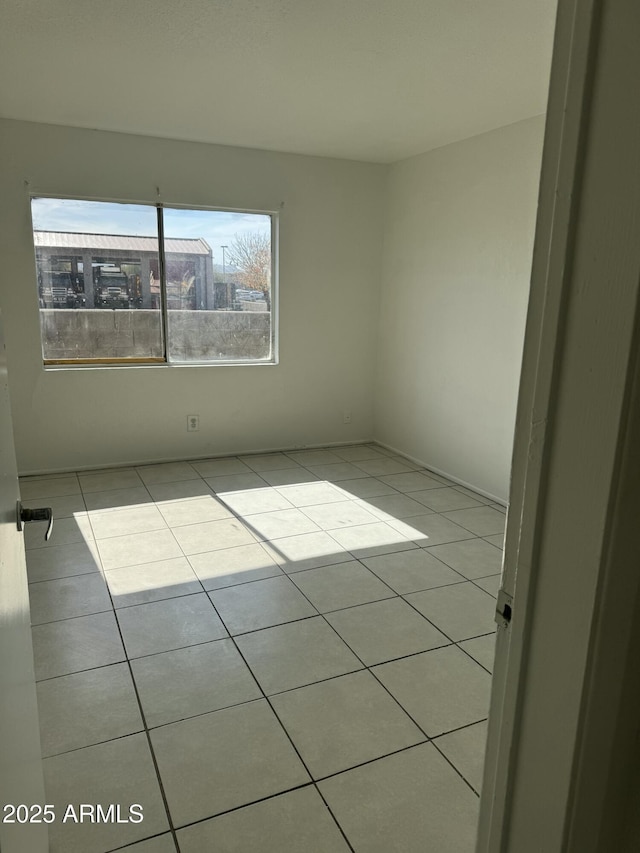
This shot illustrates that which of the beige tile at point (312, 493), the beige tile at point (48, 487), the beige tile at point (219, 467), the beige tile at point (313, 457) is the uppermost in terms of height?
the beige tile at point (313, 457)

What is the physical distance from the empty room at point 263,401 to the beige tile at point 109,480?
51 millimetres

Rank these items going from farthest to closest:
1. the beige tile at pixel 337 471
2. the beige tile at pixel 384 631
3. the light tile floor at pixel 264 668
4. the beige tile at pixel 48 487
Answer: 1. the beige tile at pixel 337 471
2. the beige tile at pixel 48 487
3. the beige tile at pixel 384 631
4. the light tile floor at pixel 264 668

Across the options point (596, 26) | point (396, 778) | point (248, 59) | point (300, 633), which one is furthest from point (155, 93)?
point (396, 778)

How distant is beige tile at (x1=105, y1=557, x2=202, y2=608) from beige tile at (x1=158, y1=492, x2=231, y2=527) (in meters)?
0.54

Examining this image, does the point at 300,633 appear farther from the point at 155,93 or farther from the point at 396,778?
the point at 155,93

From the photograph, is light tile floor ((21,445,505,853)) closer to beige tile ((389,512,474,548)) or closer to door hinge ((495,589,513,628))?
beige tile ((389,512,474,548))

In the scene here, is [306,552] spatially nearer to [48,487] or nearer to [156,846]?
[156,846]

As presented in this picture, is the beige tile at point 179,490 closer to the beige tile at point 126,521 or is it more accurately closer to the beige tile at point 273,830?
the beige tile at point 126,521

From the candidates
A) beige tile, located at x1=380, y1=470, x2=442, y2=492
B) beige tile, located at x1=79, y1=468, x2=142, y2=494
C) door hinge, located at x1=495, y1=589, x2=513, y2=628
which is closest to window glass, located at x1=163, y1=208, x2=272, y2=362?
beige tile, located at x1=79, y1=468, x2=142, y2=494

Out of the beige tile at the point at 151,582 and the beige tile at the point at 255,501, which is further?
the beige tile at the point at 255,501

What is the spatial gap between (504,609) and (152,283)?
4146 millimetres

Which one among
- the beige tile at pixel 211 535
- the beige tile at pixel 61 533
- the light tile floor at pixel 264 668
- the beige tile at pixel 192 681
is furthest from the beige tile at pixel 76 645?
the beige tile at pixel 61 533

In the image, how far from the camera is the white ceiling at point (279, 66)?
89.5 inches

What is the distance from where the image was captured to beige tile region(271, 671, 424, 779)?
1.74 metres
